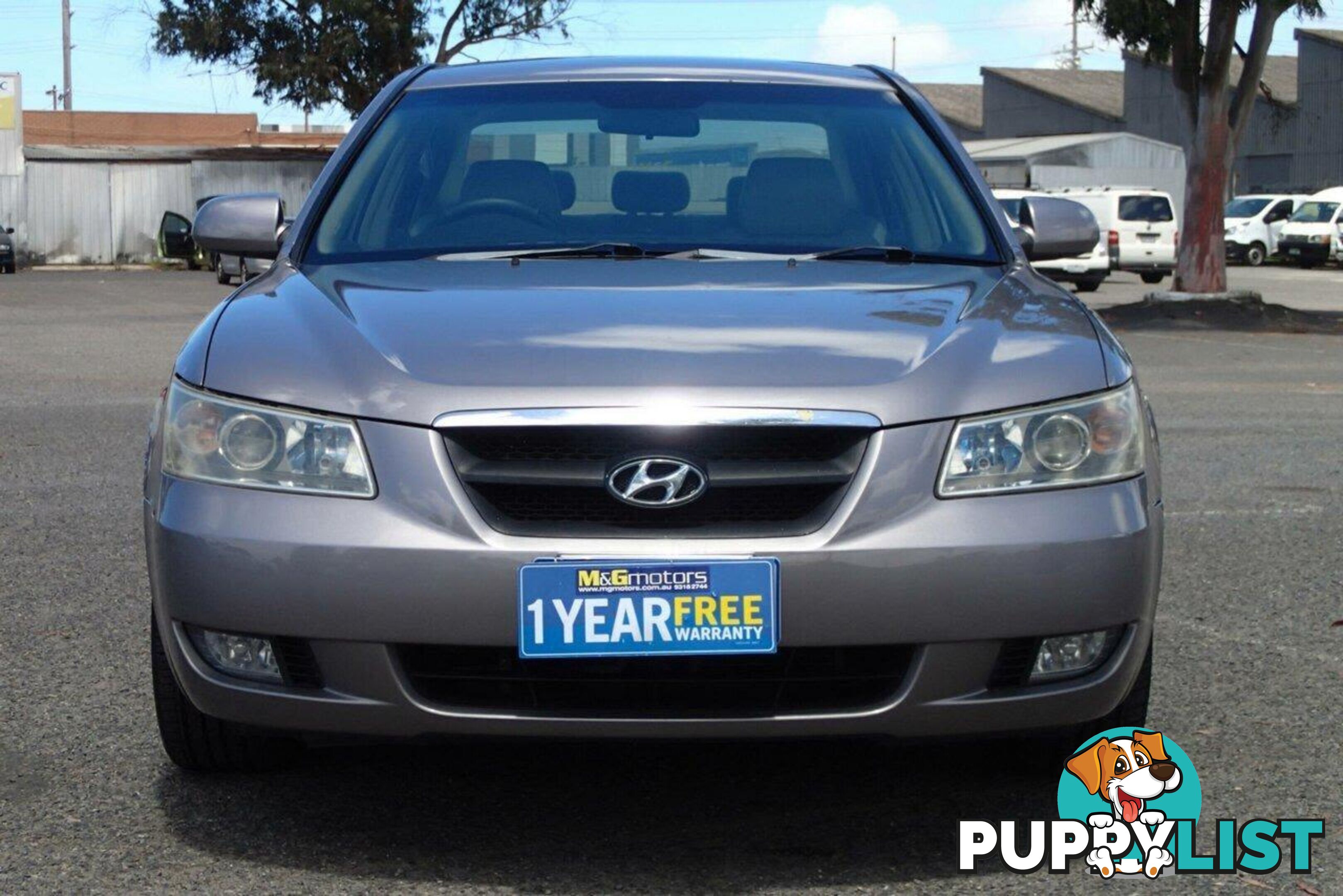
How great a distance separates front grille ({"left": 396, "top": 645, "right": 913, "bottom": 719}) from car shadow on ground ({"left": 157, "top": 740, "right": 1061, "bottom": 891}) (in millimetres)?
89

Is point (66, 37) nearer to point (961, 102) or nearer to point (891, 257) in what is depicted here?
point (961, 102)

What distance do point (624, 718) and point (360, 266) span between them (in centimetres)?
136

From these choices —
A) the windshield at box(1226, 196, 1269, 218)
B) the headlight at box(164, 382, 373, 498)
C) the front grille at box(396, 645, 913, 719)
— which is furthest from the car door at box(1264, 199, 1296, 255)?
the headlight at box(164, 382, 373, 498)

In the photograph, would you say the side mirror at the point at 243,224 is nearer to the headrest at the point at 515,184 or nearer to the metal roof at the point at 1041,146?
the headrest at the point at 515,184

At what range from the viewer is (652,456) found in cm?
323

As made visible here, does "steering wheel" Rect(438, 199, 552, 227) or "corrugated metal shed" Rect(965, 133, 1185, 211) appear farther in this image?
"corrugated metal shed" Rect(965, 133, 1185, 211)

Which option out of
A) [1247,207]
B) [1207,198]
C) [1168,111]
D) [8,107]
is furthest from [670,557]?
[1168,111]

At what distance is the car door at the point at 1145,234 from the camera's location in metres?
32.2

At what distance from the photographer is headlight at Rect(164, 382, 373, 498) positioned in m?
3.30

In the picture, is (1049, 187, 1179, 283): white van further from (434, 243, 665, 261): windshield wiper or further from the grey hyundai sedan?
the grey hyundai sedan

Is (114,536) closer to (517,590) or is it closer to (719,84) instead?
(719,84)

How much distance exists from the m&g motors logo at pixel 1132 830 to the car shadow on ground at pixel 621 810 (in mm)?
84

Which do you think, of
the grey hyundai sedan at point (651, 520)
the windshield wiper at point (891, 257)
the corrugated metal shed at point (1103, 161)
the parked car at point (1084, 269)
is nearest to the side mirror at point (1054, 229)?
the windshield wiper at point (891, 257)

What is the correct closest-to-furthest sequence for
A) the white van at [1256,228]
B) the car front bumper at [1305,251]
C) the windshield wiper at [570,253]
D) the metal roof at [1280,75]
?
the windshield wiper at [570,253], the car front bumper at [1305,251], the white van at [1256,228], the metal roof at [1280,75]
